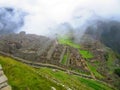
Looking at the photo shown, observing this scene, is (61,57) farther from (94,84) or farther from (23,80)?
(23,80)

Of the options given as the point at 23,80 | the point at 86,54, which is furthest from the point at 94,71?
the point at 23,80

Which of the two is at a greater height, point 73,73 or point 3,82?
point 3,82

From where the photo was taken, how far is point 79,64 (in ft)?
420

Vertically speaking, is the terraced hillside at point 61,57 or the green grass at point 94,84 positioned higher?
the terraced hillside at point 61,57

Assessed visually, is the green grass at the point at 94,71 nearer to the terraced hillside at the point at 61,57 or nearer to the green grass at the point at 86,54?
the terraced hillside at the point at 61,57

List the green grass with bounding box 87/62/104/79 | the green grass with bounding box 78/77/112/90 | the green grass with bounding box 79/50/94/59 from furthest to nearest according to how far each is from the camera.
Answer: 1. the green grass with bounding box 79/50/94/59
2. the green grass with bounding box 87/62/104/79
3. the green grass with bounding box 78/77/112/90

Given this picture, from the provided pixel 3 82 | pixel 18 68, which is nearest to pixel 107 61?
pixel 18 68

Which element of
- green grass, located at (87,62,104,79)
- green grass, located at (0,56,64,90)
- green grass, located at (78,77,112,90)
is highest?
green grass, located at (0,56,64,90)

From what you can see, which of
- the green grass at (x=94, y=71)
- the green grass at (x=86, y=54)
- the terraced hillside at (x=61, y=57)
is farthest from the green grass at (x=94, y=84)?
the green grass at (x=86, y=54)

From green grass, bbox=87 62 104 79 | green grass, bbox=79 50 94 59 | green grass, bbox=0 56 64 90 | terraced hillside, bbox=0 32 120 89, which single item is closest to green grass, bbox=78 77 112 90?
terraced hillside, bbox=0 32 120 89

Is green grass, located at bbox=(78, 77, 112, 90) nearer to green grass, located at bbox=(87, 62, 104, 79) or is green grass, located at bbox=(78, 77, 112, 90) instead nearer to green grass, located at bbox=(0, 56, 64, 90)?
green grass, located at bbox=(87, 62, 104, 79)

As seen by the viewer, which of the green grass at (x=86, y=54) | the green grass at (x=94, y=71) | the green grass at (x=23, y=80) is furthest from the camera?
the green grass at (x=86, y=54)

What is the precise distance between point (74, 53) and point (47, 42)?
14.4 metres

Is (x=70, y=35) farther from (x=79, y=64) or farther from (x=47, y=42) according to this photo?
(x=79, y=64)
